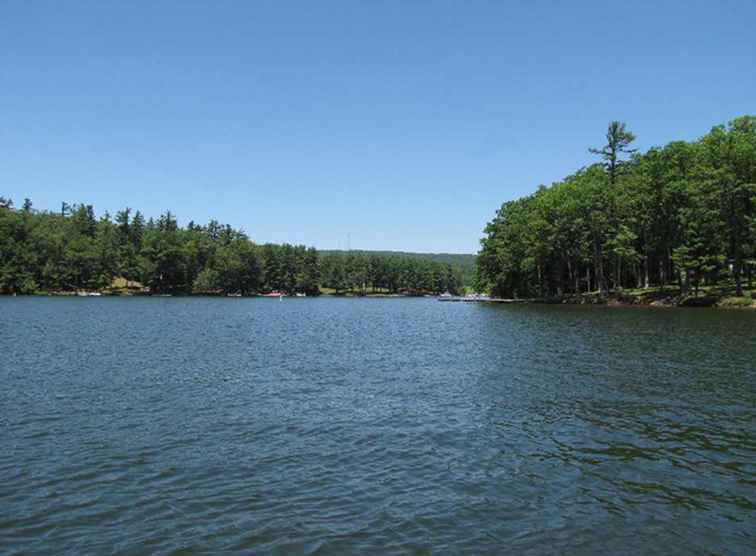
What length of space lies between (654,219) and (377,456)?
93.5 m

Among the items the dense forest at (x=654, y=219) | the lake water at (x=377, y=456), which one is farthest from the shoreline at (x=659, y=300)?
the lake water at (x=377, y=456)

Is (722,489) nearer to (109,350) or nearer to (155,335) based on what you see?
(109,350)

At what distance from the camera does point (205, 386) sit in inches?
1067

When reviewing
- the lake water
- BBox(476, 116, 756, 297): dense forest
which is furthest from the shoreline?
the lake water

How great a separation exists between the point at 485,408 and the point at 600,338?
29.7 m

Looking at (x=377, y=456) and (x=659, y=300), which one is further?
(x=659, y=300)

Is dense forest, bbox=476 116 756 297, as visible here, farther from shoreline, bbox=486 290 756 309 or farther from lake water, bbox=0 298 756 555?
lake water, bbox=0 298 756 555

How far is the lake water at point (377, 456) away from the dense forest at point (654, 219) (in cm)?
5870

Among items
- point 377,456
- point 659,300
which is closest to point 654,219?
point 659,300

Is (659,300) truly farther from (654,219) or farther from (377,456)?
(377,456)

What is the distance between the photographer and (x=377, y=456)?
16.3 metres

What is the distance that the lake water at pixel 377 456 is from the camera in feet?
37.1

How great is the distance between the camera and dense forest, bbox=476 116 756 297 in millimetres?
83625

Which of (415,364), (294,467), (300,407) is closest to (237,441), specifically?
(294,467)
